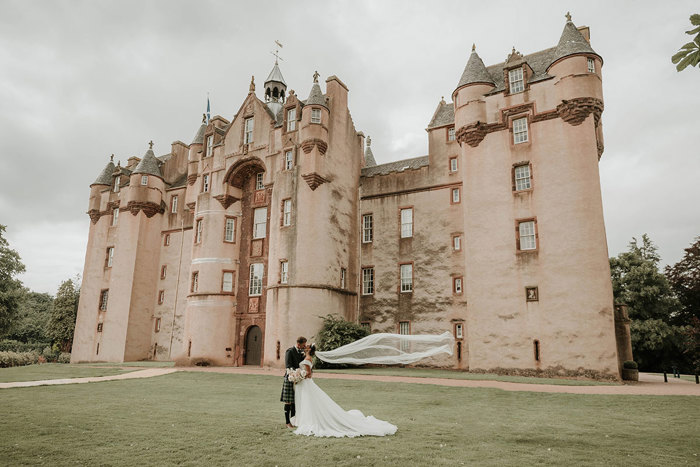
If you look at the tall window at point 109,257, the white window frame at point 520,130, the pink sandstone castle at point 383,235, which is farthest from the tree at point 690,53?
the tall window at point 109,257

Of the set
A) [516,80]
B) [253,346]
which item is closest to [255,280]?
[253,346]

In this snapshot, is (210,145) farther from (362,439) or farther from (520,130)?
(362,439)

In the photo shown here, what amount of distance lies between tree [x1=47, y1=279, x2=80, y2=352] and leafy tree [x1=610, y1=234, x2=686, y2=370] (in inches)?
2263

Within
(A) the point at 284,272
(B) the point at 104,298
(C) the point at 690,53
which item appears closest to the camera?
(C) the point at 690,53

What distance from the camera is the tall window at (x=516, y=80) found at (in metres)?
30.1

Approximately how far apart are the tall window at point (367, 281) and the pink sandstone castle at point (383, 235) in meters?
0.11

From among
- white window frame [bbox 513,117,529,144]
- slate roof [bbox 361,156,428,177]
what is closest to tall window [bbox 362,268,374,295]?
slate roof [bbox 361,156,428,177]

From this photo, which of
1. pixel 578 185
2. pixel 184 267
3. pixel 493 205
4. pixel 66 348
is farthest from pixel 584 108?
pixel 66 348

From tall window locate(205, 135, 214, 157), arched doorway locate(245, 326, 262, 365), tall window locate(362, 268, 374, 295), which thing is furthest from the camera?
tall window locate(205, 135, 214, 157)

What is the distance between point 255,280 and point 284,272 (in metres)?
5.14

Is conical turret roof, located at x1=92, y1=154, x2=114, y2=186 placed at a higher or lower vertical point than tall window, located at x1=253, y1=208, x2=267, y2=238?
higher

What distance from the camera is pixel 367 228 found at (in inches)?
1474

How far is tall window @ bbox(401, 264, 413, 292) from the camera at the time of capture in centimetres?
3438

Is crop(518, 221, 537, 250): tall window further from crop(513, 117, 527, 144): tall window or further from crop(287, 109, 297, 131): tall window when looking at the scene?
crop(287, 109, 297, 131): tall window
